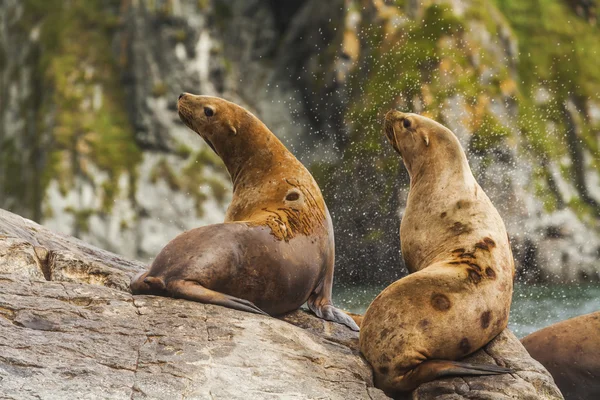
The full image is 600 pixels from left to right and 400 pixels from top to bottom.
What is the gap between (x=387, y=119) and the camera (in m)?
6.51

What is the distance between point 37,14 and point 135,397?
1691 centimetres

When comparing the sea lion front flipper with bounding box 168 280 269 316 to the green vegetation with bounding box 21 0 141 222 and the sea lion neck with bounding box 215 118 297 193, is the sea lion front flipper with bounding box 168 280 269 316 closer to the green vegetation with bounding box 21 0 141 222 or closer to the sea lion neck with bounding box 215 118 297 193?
the sea lion neck with bounding box 215 118 297 193

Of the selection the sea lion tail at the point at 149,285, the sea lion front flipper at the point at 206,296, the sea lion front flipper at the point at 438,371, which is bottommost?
the sea lion front flipper at the point at 438,371

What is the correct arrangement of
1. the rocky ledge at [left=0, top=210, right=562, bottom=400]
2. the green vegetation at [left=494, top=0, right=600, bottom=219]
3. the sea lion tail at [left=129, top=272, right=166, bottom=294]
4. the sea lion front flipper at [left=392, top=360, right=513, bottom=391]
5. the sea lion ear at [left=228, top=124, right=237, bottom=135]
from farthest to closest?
the green vegetation at [left=494, top=0, right=600, bottom=219], the sea lion ear at [left=228, top=124, right=237, bottom=135], the sea lion tail at [left=129, top=272, right=166, bottom=294], the sea lion front flipper at [left=392, top=360, right=513, bottom=391], the rocky ledge at [left=0, top=210, right=562, bottom=400]

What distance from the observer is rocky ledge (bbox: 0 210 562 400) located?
363cm

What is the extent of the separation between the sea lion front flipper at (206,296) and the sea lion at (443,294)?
69 cm

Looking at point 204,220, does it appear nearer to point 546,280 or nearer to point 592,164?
point 546,280

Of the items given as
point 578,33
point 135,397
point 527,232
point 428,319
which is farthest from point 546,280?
point 135,397

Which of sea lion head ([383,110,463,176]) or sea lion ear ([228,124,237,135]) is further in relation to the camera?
sea lion ear ([228,124,237,135])

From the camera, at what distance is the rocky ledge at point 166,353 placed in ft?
11.9

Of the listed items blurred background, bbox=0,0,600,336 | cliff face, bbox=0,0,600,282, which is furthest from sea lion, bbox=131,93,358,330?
cliff face, bbox=0,0,600,282

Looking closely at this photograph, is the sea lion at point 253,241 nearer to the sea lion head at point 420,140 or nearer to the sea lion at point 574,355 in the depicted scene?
the sea lion head at point 420,140

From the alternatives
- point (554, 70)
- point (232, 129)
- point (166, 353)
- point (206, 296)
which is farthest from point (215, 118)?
point (554, 70)

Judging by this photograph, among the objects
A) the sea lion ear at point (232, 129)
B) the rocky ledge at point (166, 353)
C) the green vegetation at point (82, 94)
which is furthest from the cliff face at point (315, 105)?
the rocky ledge at point (166, 353)
